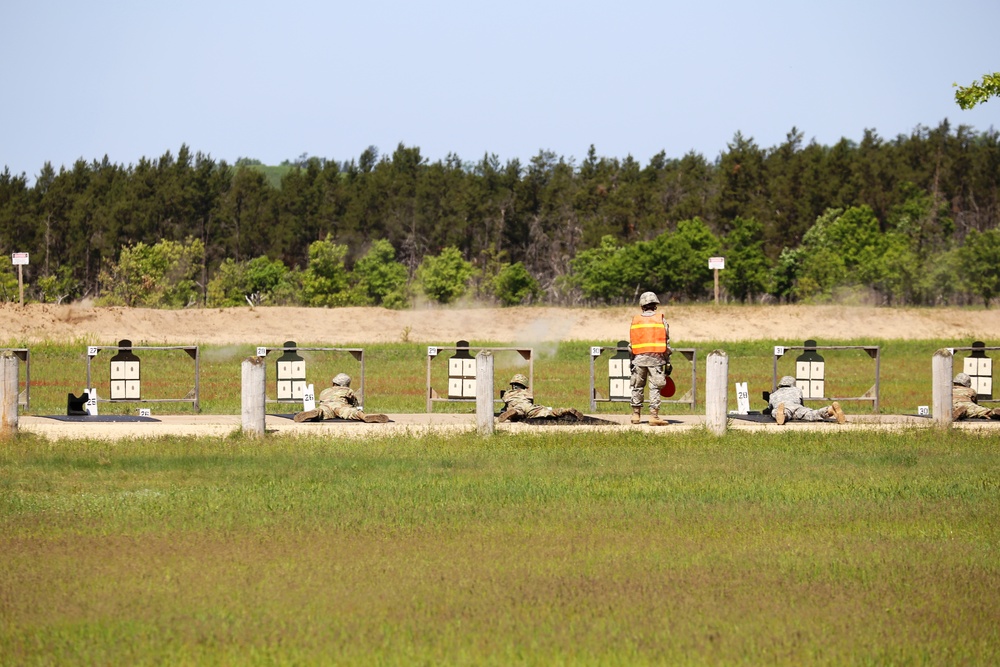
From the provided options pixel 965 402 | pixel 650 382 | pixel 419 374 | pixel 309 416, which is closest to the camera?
pixel 650 382

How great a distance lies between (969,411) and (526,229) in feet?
249

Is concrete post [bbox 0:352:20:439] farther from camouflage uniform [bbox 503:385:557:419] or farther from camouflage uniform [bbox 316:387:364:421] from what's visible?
camouflage uniform [bbox 503:385:557:419]

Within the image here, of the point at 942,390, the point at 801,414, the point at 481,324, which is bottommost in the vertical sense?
the point at 801,414

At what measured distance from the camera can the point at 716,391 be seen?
66.8ft

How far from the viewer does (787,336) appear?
61.4 meters

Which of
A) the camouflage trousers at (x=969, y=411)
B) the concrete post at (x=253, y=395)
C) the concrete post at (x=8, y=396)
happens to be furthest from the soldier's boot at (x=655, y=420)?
the concrete post at (x=8, y=396)

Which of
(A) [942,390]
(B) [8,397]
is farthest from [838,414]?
(B) [8,397]

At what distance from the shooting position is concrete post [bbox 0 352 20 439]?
19.2 metres

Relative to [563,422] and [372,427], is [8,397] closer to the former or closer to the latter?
[372,427]

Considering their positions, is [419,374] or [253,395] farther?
[419,374]

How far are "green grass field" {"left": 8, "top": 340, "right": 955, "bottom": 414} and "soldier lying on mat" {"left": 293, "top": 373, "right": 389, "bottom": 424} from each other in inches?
142

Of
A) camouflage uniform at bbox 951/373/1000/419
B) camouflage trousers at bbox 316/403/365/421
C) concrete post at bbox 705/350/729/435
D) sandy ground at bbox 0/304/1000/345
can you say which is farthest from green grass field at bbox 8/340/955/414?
concrete post at bbox 705/350/729/435

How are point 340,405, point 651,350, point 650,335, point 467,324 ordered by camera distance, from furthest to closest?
point 467,324, point 340,405, point 651,350, point 650,335

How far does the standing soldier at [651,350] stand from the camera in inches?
842
